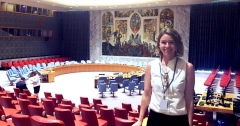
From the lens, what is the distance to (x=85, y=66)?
2048cm

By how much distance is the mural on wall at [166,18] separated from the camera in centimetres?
2070

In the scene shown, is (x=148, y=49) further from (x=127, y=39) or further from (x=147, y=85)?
(x=147, y=85)

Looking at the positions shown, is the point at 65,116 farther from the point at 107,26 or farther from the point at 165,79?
the point at 107,26

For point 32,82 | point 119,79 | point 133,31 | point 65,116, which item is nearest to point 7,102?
point 65,116

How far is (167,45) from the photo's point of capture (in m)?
2.12

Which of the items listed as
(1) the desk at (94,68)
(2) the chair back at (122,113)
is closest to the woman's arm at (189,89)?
(2) the chair back at (122,113)

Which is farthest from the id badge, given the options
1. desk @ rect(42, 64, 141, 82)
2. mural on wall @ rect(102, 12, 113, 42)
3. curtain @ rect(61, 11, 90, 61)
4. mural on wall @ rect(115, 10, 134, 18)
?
curtain @ rect(61, 11, 90, 61)

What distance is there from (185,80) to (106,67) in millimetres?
18724

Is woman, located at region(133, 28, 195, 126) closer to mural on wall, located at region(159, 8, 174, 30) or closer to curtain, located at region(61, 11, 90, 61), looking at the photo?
mural on wall, located at region(159, 8, 174, 30)

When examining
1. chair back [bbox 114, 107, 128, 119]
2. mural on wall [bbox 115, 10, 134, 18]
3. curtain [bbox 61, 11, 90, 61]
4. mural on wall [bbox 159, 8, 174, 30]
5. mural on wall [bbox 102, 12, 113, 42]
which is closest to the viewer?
chair back [bbox 114, 107, 128, 119]

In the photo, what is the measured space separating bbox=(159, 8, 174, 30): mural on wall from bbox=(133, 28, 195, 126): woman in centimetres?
1916

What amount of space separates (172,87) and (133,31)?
815 inches

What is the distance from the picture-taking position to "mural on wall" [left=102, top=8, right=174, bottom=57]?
21344 mm

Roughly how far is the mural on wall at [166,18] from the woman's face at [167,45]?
62.9 feet
